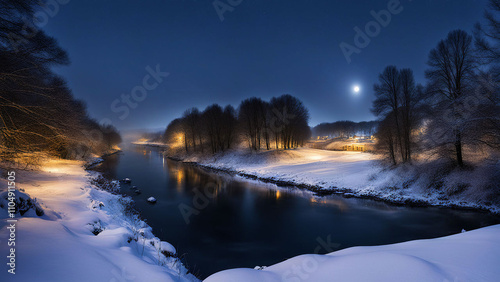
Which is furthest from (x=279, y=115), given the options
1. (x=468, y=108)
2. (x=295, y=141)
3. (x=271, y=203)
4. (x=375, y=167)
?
(x=468, y=108)

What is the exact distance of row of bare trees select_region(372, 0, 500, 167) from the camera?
11953mm

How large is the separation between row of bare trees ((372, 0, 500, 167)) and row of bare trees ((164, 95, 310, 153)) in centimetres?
2396

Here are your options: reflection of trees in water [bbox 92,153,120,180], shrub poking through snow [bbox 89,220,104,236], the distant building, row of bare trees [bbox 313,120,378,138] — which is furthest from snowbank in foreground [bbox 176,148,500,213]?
row of bare trees [bbox 313,120,378,138]

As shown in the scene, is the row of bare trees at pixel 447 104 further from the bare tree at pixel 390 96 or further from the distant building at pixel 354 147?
the distant building at pixel 354 147

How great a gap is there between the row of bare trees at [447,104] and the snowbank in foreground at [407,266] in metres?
11.5

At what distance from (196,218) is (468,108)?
19668 mm

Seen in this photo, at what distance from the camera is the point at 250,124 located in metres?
45.4

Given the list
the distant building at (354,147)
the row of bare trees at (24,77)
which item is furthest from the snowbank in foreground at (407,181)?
the distant building at (354,147)

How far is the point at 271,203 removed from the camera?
18.0 m

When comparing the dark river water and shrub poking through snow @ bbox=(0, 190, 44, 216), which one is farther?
the dark river water

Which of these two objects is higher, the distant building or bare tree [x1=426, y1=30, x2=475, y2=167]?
bare tree [x1=426, y1=30, x2=475, y2=167]

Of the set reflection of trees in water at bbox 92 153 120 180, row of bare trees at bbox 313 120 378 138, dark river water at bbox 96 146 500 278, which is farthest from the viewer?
row of bare trees at bbox 313 120 378 138

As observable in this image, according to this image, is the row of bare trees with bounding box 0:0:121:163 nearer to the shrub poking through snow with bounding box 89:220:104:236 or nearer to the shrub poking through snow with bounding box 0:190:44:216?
the shrub poking through snow with bounding box 0:190:44:216

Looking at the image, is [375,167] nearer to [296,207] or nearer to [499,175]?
[499,175]
